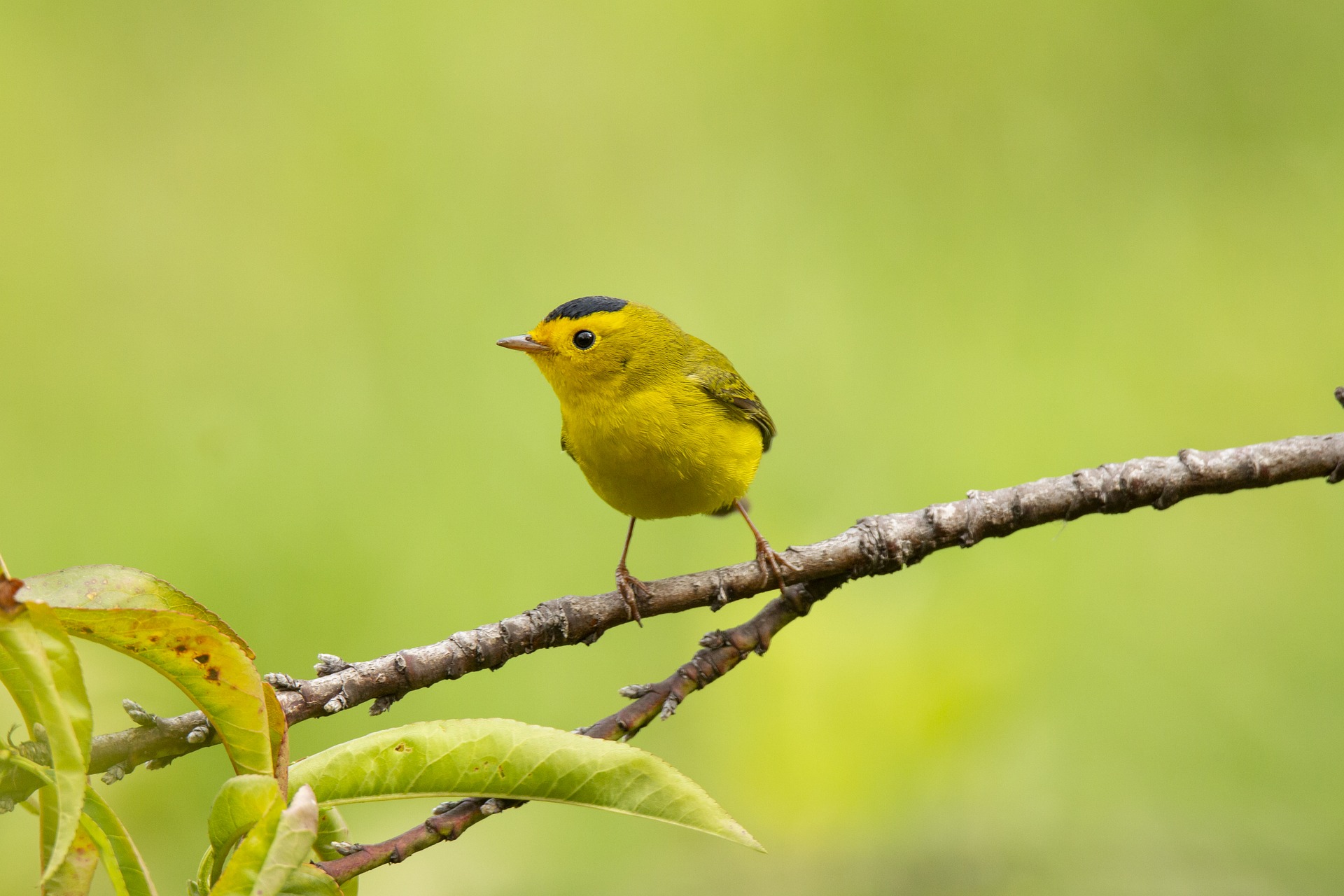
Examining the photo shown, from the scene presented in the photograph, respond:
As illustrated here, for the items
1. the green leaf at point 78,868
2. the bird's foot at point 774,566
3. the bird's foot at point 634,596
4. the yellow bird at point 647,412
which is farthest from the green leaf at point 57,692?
the yellow bird at point 647,412

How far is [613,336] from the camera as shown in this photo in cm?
332

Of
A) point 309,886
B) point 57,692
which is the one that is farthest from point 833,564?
point 57,692

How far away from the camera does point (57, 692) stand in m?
0.97

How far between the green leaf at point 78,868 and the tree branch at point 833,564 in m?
0.28

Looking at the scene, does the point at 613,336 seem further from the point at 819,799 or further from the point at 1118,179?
the point at 1118,179

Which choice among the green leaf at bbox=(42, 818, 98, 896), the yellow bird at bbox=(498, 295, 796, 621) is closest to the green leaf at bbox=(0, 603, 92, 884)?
the green leaf at bbox=(42, 818, 98, 896)

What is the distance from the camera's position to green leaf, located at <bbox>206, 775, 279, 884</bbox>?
3.66 feet

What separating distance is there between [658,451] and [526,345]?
0.62 m

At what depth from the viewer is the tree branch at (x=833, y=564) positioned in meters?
1.55

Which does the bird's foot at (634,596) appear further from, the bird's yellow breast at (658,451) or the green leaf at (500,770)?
the bird's yellow breast at (658,451)

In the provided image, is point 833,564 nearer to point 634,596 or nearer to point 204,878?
point 634,596

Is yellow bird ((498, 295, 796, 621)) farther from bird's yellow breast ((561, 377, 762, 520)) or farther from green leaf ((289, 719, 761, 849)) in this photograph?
green leaf ((289, 719, 761, 849))

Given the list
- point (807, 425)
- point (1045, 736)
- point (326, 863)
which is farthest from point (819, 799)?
point (807, 425)

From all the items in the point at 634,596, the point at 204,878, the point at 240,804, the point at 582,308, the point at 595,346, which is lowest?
the point at 204,878
